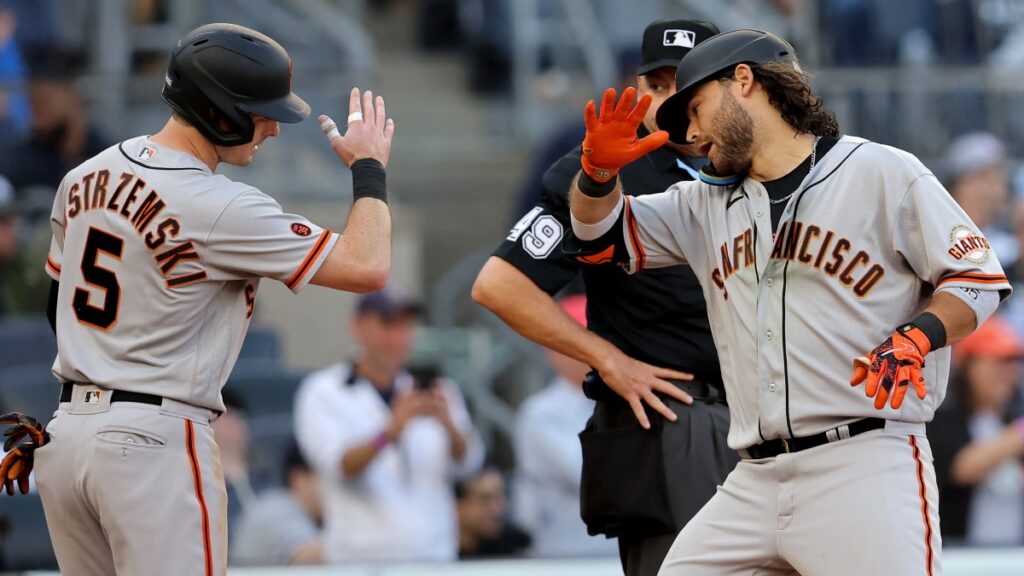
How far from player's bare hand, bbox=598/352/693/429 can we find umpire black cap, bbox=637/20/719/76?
0.90 metres

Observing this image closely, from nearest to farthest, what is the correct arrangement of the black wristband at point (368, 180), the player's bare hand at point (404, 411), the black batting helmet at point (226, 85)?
the black batting helmet at point (226, 85) < the black wristband at point (368, 180) < the player's bare hand at point (404, 411)

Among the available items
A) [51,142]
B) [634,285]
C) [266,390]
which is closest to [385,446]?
[266,390]

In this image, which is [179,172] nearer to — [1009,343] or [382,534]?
[382,534]

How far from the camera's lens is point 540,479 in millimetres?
7562

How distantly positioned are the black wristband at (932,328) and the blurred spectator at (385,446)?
408 cm

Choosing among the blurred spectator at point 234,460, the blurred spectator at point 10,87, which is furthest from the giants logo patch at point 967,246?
the blurred spectator at point 10,87

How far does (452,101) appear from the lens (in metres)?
11.0

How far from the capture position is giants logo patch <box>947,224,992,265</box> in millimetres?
3605

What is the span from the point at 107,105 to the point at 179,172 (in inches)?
220

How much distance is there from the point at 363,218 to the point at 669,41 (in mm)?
1217

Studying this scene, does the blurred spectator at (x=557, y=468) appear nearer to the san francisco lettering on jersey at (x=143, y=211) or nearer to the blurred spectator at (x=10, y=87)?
the blurred spectator at (x=10, y=87)

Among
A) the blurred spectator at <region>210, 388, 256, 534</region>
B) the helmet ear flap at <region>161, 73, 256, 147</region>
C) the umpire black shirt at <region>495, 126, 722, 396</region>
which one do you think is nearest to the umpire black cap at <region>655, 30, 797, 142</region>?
the umpire black shirt at <region>495, 126, 722, 396</region>

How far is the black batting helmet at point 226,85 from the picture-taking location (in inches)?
154

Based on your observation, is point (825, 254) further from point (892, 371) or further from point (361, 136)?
point (361, 136)
